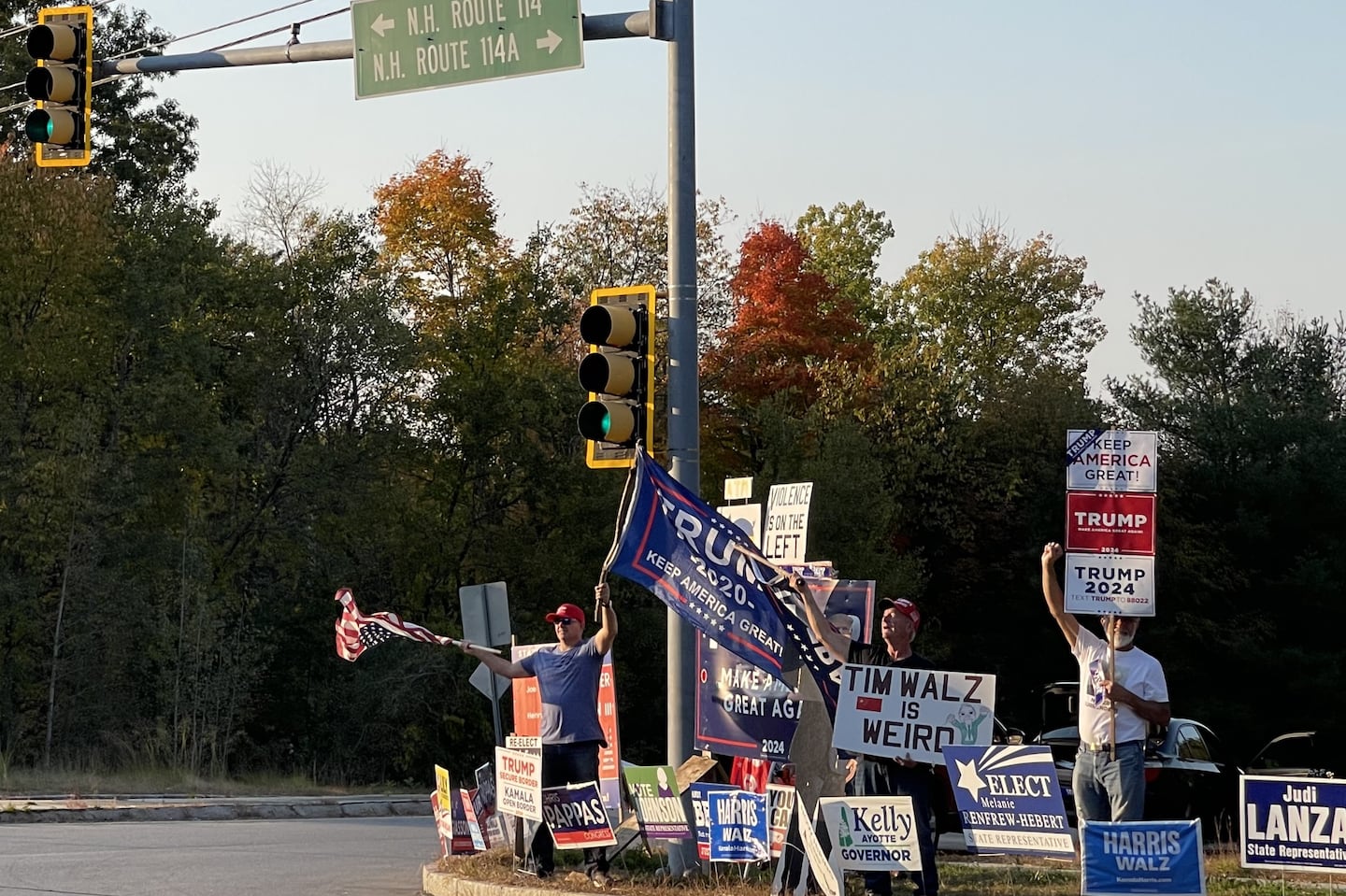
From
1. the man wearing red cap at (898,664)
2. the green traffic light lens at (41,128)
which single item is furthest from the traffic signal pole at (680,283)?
the green traffic light lens at (41,128)

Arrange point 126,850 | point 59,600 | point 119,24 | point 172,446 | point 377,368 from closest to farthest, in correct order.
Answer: point 126,850, point 59,600, point 172,446, point 377,368, point 119,24

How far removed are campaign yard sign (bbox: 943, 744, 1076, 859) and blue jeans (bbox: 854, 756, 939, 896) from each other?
12.0 inches

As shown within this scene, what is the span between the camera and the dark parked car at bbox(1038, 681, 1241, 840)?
59.0 ft

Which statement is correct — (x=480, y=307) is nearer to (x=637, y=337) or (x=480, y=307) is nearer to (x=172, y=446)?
(x=172, y=446)

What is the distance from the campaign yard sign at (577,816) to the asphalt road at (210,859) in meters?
1.76

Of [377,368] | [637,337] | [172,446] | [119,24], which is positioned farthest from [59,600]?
[637,337]

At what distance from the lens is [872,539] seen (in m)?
46.0

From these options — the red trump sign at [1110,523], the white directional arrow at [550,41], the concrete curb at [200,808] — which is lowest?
the concrete curb at [200,808]

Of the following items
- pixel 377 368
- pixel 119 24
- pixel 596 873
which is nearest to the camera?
pixel 596 873

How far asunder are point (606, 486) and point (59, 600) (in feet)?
46.6

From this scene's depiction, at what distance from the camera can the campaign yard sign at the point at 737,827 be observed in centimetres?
1158

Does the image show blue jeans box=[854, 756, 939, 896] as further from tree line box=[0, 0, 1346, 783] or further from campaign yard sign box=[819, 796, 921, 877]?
tree line box=[0, 0, 1346, 783]

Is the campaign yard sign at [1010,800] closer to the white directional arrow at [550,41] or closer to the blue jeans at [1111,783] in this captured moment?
the blue jeans at [1111,783]

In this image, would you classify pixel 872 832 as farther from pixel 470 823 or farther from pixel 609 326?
pixel 470 823
